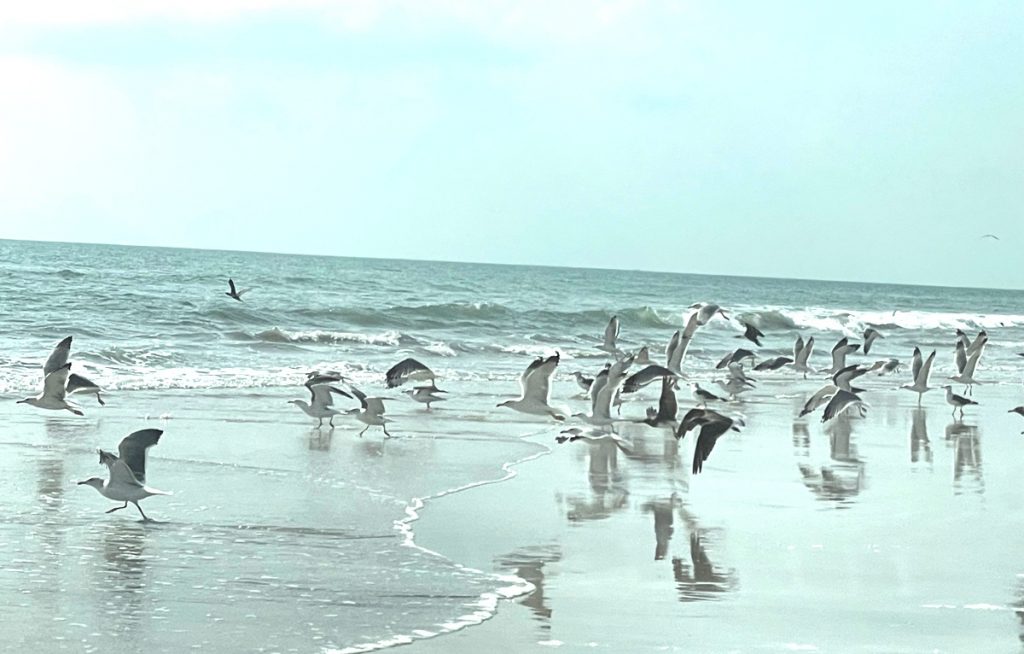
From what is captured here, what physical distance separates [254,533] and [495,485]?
249cm

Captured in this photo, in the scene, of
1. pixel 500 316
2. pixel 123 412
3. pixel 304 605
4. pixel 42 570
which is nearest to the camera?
pixel 304 605

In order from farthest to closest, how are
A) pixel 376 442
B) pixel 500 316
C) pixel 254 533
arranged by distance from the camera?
pixel 500 316 → pixel 376 442 → pixel 254 533

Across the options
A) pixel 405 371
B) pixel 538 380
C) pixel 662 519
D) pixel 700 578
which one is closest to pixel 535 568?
pixel 700 578

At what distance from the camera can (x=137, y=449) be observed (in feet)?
28.6

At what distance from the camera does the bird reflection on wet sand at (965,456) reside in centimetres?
1059

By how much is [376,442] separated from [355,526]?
445 centimetres

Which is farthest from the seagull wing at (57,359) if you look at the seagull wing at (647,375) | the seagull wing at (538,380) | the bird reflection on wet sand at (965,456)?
the bird reflection on wet sand at (965,456)

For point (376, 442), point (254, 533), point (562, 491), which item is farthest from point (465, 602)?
point (376, 442)

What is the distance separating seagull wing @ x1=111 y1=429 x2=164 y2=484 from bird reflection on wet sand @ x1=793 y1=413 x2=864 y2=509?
4417 millimetres

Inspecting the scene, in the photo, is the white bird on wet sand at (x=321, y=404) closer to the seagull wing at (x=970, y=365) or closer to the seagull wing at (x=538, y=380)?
the seagull wing at (x=538, y=380)

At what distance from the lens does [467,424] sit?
14367 mm

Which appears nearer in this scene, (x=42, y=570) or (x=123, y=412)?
(x=42, y=570)

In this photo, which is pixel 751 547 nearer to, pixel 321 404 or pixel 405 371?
pixel 321 404

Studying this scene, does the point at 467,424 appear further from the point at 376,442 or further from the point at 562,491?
the point at 562,491
